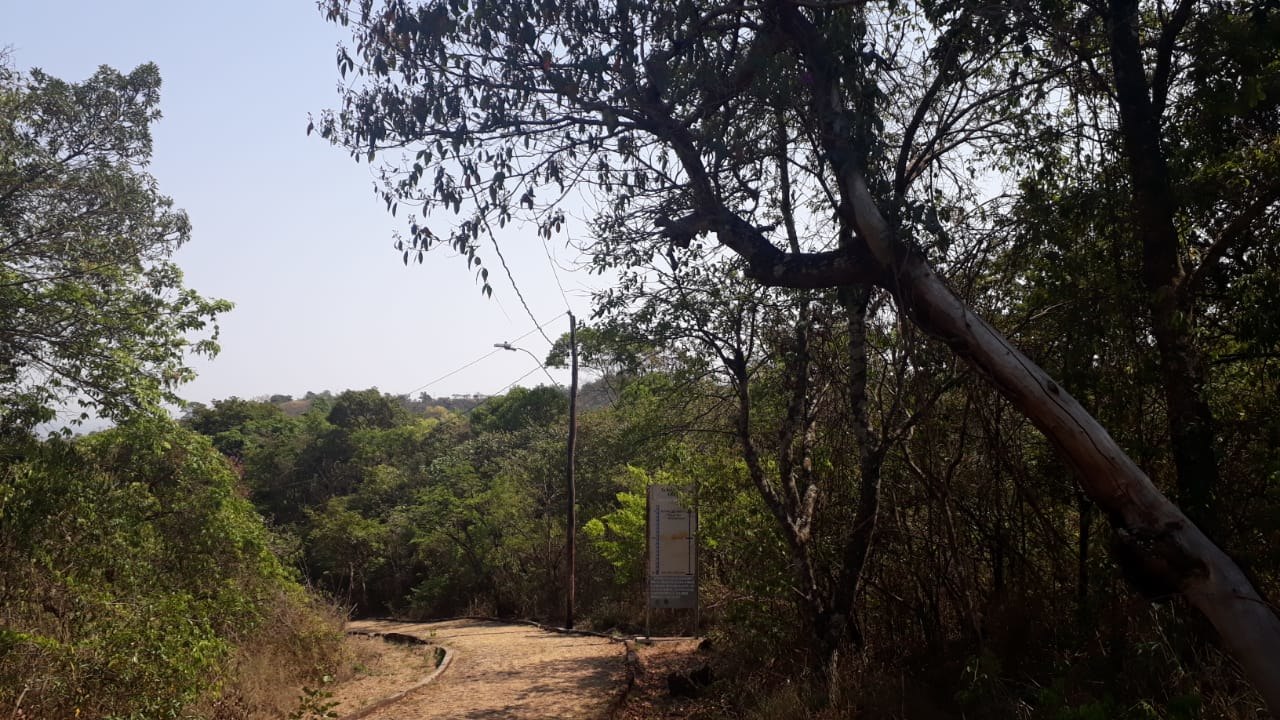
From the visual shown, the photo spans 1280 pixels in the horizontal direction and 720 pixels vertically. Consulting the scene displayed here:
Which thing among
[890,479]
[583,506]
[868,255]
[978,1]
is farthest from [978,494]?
[583,506]

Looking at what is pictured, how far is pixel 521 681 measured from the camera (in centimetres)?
1261

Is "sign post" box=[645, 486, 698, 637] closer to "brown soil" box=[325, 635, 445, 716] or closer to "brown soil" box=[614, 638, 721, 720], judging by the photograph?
"brown soil" box=[614, 638, 721, 720]

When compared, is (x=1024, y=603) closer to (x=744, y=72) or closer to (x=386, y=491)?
(x=744, y=72)

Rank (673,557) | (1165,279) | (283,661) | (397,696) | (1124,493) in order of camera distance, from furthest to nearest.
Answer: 1. (673,557)
2. (283,661)
3. (397,696)
4. (1165,279)
5. (1124,493)

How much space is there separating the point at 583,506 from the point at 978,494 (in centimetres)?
2173

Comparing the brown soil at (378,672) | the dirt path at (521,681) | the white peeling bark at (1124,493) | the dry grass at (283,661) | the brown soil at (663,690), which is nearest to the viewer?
the white peeling bark at (1124,493)

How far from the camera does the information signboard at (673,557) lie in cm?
1534

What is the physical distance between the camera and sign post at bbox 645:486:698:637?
50.3ft

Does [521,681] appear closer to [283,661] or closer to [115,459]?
[283,661]

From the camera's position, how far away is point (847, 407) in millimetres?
9500

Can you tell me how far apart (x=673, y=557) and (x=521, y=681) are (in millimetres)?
3831

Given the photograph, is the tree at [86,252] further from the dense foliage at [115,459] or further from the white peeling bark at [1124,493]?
the white peeling bark at [1124,493]

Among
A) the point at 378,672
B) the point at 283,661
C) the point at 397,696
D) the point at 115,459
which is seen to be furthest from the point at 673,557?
the point at 115,459

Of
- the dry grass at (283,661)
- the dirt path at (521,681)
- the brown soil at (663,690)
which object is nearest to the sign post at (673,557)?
the brown soil at (663,690)
